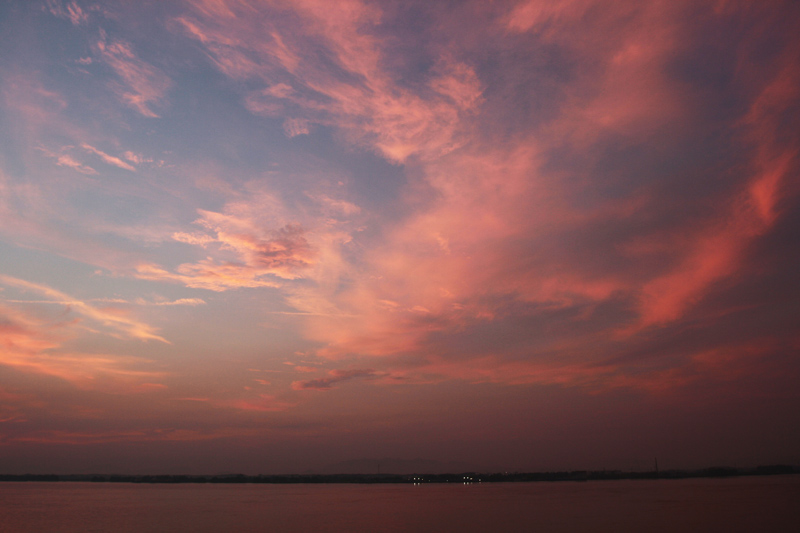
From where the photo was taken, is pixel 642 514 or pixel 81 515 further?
pixel 81 515

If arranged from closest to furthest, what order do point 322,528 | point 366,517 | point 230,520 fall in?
point 322,528
point 230,520
point 366,517

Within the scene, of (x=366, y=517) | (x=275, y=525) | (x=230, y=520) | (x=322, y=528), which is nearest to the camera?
(x=322, y=528)

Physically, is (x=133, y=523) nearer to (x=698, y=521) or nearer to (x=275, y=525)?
(x=275, y=525)

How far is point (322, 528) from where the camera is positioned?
5181 cm

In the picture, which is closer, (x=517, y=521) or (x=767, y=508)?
(x=517, y=521)

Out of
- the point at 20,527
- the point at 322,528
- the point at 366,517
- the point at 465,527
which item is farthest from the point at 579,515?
the point at 20,527

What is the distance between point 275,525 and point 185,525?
32.1 feet

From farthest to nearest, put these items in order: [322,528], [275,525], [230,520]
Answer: [230,520], [275,525], [322,528]

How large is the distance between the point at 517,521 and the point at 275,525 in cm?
2655

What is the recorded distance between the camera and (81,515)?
69.6 meters

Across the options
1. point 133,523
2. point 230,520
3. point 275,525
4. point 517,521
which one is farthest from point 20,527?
point 517,521

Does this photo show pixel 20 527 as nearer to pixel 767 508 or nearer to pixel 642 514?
pixel 642 514

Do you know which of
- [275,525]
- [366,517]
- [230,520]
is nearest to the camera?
[275,525]

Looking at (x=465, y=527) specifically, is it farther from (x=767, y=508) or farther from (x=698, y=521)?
(x=767, y=508)
